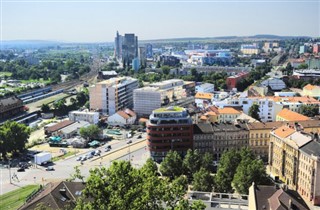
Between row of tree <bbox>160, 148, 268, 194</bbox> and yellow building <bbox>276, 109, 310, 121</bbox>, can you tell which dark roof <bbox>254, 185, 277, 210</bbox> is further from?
yellow building <bbox>276, 109, 310, 121</bbox>

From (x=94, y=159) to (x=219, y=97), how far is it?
4204 cm

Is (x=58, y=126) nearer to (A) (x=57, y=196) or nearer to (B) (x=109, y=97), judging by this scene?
(B) (x=109, y=97)

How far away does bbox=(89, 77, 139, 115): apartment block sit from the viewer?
8712cm

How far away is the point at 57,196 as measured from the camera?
34.7 meters

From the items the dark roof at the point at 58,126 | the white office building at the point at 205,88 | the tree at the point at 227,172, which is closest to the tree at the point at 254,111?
the tree at the point at 227,172

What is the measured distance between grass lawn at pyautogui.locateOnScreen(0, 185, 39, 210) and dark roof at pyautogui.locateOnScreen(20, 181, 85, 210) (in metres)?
6.62

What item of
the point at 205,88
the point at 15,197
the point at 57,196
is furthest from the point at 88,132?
the point at 205,88

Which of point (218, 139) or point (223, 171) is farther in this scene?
point (218, 139)

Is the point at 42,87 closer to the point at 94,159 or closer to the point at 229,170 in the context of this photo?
the point at 94,159

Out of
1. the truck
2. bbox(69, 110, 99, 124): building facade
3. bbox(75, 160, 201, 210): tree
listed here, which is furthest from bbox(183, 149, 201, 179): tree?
bbox(69, 110, 99, 124): building facade

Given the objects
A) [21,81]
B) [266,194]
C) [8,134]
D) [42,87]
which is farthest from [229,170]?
[21,81]

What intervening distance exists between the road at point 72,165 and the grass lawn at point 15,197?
56.1 inches

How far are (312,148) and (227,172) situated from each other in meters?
9.55

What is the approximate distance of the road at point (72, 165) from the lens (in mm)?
48812
